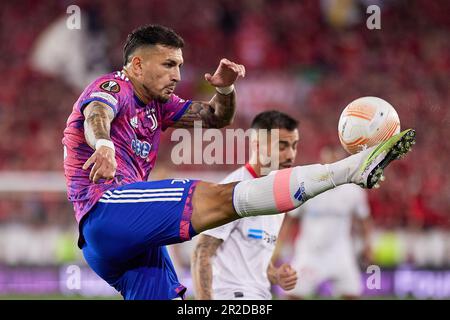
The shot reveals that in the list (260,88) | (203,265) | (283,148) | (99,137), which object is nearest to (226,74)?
(283,148)

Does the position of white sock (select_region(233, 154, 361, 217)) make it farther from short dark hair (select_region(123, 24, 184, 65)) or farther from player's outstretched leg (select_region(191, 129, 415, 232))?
short dark hair (select_region(123, 24, 184, 65))

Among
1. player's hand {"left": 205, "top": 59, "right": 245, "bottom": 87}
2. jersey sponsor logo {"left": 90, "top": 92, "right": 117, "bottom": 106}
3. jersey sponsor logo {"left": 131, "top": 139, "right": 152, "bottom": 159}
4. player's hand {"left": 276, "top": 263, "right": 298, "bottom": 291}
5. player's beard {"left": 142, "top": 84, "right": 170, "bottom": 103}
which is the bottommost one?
player's hand {"left": 276, "top": 263, "right": 298, "bottom": 291}

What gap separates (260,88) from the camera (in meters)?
17.8

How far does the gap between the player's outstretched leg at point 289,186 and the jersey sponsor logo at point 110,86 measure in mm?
1066

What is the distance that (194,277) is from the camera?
Answer: 267 inches

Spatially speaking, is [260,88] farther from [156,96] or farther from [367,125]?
[367,125]

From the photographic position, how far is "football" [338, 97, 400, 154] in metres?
5.76

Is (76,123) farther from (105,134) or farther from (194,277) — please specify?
(194,277)

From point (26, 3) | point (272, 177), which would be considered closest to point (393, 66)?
point (26, 3)

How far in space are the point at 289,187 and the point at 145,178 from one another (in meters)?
1.49

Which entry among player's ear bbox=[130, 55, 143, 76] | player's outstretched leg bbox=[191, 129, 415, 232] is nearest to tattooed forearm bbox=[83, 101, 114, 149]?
player's ear bbox=[130, 55, 143, 76]

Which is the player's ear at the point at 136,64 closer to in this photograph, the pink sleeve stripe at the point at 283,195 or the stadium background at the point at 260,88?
the pink sleeve stripe at the point at 283,195

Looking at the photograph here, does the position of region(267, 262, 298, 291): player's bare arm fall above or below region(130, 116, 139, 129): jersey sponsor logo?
below

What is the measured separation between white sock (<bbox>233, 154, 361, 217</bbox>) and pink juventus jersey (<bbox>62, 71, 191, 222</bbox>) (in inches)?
39.5
